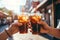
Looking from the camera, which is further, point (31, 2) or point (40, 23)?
point (31, 2)

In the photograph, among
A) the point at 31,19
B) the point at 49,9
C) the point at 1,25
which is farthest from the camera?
the point at 49,9

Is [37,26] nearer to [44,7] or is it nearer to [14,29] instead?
[14,29]

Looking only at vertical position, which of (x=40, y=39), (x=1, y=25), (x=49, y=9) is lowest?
(x=40, y=39)

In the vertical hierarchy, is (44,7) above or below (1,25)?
above

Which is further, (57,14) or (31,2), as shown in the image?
(57,14)

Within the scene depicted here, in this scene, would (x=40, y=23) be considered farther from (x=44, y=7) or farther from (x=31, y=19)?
(x=44, y=7)

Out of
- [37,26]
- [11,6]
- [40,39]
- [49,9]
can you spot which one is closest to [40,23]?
[37,26]

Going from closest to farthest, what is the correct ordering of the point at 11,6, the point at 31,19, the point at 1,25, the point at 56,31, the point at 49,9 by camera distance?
the point at 31,19
the point at 56,31
the point at 11,6
the point at 1,25
the point at 49,9

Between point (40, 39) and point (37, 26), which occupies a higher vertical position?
point (37, 26)

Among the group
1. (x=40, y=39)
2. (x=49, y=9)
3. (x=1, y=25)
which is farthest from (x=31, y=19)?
(x=40, y=39)
